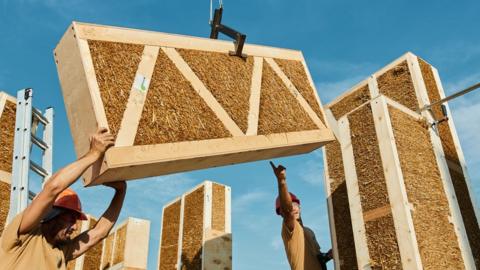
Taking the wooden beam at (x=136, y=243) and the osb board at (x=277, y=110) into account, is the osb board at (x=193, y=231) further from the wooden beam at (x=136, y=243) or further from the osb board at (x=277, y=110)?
the osb board at (x=277, y=110)

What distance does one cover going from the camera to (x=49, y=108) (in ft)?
15.0

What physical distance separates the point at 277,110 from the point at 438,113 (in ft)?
8.27

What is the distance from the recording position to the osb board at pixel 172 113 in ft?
10.7

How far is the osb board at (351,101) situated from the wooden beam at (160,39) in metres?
1.67

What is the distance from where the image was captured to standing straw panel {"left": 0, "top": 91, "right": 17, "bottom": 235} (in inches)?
193

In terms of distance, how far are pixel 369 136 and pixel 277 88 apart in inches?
44.4

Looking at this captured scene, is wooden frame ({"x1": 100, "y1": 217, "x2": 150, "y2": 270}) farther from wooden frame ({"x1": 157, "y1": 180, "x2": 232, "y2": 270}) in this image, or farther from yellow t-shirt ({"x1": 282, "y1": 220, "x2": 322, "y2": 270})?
yellow t-shirt ({"x1": 282, "y1": 220, "x2": 322, "y2": 270})

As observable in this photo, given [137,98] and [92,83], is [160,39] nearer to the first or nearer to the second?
[137,98]

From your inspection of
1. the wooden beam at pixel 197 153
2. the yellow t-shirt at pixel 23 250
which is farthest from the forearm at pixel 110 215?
the yellow t-shirt at pixel 23 250

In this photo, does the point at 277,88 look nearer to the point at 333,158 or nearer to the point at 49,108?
the point at 333,158

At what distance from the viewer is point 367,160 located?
443 centimetres

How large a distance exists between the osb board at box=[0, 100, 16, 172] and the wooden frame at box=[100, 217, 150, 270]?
4.88m

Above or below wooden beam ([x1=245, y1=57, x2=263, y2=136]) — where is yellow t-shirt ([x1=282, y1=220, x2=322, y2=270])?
below

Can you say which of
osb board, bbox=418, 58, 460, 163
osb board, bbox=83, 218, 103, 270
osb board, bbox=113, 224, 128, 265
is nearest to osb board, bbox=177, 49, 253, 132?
osb board, bbox=418, 58, 460, 163
